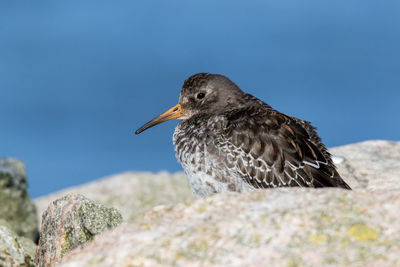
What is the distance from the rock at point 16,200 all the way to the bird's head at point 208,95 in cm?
757

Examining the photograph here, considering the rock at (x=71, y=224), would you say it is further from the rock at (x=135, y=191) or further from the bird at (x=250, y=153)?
the rock at (x=135, y=191)

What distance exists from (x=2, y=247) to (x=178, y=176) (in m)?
17.1

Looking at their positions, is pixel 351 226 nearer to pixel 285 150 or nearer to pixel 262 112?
pixel 285 150

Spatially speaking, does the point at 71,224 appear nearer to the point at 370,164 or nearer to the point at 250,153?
the point at 250,153

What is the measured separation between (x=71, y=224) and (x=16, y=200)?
7742 mm

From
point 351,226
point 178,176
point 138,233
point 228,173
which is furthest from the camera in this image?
point 178,176

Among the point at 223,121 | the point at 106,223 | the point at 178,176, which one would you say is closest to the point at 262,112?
the point at 223,121

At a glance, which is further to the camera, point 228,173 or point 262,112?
point 262,112

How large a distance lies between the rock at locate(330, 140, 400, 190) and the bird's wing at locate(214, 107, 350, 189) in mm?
3470

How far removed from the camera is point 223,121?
9141 mm

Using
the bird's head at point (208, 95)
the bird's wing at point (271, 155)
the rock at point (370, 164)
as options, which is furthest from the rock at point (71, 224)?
the rock at point (370, 164)

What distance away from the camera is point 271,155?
8.59 m

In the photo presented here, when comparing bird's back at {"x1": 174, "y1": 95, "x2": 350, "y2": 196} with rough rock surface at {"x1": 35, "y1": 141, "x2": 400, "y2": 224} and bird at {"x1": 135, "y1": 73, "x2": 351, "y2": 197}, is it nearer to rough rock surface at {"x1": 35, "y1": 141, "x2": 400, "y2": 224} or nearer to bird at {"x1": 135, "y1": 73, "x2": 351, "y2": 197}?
bird at {"x1": 135, "y1": 73, "x2": 351, "y2": 197}

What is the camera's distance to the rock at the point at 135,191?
19562 millimetres
